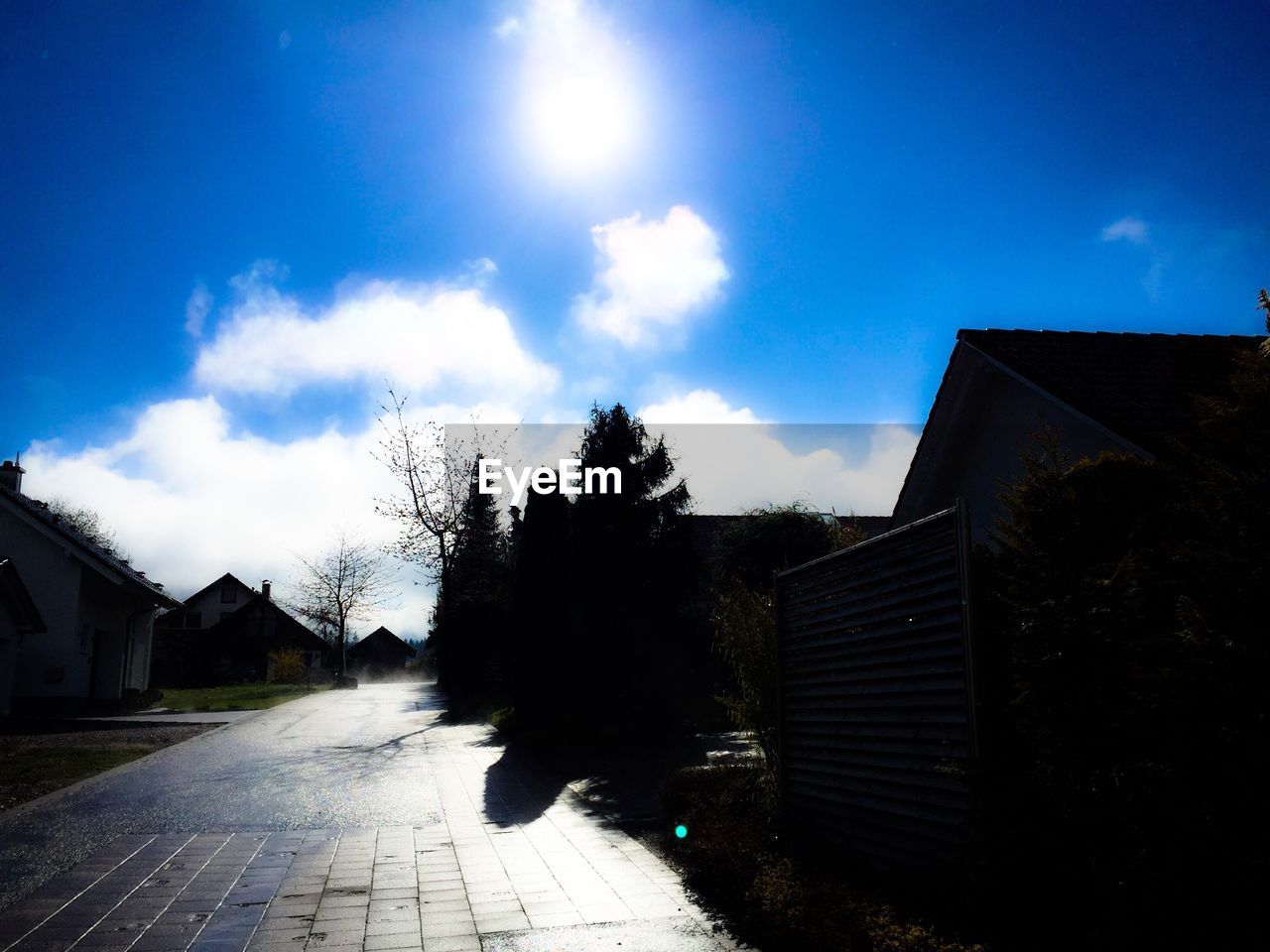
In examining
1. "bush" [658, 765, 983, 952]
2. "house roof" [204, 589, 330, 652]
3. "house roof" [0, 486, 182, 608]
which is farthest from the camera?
"house roof" [204, 589, 330, 652]

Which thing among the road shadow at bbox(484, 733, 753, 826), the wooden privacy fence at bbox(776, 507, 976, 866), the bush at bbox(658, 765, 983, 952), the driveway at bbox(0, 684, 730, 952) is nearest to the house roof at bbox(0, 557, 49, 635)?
the driveway at bbox(0, 684, 730, 952)

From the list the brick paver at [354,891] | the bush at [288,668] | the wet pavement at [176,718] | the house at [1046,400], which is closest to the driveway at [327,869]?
the brick paver at [354,891]

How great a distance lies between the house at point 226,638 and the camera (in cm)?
5738

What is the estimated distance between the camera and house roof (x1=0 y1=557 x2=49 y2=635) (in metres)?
23.1

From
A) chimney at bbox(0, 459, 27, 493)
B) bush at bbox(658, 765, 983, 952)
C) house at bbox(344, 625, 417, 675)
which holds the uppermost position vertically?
chimney at bbox(0, 459, 27, 493)

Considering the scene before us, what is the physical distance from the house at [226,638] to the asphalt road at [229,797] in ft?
140

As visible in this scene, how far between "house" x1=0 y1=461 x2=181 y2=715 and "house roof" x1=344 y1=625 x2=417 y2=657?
72325 millimetres

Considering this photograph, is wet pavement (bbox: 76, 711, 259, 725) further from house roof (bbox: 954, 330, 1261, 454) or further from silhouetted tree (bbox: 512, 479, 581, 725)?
house roof (bbox: 954, 330, 1261, 454)

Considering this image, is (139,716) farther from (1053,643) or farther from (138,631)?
(1053,643)

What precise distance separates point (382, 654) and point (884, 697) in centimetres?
10096

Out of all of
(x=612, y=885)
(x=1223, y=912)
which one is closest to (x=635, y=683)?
(x=612, y=885)

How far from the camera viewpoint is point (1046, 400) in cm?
1024

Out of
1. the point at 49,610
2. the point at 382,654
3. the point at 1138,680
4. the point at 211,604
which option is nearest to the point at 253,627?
the point at 211,604

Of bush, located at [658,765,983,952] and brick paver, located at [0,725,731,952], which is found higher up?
bush, located at [658,765,983,952]
